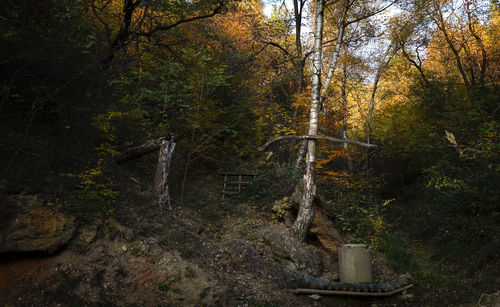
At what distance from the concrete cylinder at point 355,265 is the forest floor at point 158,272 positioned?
499 mm

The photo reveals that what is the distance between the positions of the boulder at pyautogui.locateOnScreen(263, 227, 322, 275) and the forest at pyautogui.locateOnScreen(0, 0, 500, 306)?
0.12ft

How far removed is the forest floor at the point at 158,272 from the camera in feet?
15.4

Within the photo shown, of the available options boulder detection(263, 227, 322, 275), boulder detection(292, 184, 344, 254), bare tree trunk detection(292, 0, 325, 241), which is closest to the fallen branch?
boulder detection(263, 227, 322, 275)

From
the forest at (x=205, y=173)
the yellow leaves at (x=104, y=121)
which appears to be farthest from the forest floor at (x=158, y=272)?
the yellow leaves at (x=104, y=121)

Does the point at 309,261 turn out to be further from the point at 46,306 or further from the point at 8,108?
the point at 8,108

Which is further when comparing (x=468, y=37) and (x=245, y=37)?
(x=245, y=37)

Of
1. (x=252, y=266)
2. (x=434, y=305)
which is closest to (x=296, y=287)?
(x=252, y=266)

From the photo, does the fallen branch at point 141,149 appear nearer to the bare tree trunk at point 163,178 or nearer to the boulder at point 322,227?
the bare tree trunk at point 163,178

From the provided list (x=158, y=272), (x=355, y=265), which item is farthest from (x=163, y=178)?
(x=355, y=265)

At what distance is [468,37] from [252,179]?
37.6ft

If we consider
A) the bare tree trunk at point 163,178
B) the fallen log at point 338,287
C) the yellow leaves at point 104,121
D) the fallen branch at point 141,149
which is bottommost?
the fallen log at point 338,287

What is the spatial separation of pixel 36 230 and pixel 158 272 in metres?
2.19

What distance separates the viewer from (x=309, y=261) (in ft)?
24.5

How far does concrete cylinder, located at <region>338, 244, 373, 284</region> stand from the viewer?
22.1ft
